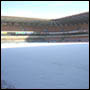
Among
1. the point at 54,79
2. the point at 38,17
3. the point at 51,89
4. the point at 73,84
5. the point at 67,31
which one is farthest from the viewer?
the point at 67,31

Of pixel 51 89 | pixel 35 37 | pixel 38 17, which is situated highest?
pixel 38 17

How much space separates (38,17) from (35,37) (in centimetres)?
930

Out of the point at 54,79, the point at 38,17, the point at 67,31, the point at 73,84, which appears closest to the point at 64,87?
the point at 73,84

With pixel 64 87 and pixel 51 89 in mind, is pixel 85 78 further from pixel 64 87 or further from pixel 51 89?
pixel 51 89

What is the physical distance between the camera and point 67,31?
39.2 meters

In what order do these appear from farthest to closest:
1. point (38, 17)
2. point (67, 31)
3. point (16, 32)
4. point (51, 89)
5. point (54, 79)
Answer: point (67, 31), point (16, 32), point (38, 17), point (54, 79), point (51, 89)

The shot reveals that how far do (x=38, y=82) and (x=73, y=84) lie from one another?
0.82 m

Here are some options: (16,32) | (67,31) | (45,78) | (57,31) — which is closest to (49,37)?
(57,31)

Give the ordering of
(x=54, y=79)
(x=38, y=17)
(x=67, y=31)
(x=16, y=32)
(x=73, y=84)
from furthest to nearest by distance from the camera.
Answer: (x=67, y=31), (x=16, y=32), (x=38, y=17), (x=54, y=79), (x=73, y=84)

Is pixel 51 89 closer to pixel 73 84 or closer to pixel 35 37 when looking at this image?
pixel 73 84

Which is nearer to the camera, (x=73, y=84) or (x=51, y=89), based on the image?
(x=51, y=89)

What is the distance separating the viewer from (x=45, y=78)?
11.2 feet

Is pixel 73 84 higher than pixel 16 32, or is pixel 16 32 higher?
pixel 16 32

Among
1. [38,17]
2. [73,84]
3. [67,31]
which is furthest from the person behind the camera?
[67,31]
